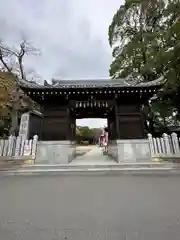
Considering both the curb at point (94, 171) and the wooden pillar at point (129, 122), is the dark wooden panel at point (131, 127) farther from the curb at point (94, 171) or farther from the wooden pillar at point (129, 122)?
the curb at point (94, 171)

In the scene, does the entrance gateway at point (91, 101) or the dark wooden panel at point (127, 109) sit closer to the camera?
the entrance gateway at point (91, 101)

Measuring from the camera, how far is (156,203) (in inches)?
131

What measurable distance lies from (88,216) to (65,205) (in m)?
0.68

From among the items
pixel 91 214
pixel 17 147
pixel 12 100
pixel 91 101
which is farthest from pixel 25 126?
pixel 91 214

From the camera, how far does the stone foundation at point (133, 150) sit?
31.2 ft

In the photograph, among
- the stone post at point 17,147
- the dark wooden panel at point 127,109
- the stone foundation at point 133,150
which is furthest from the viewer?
the dark wooden panel at point 127,109

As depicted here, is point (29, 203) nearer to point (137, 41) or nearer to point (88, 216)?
point (88, 216)

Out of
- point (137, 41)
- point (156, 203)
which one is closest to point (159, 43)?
point (137, 41)

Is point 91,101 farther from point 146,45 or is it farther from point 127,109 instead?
point 146,45

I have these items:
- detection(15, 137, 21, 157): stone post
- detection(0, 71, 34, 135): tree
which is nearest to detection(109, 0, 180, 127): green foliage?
detection(0, 71, 34, 135): tree

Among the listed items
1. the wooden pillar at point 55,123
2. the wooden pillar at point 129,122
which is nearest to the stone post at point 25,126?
the wooden pillar at point 55,123

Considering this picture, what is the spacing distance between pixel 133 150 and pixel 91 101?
3572 millimetres

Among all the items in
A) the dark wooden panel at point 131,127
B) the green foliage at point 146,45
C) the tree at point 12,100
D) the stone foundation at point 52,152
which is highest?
the green foliage at point 146,45

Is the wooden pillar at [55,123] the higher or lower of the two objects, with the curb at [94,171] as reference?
higher
